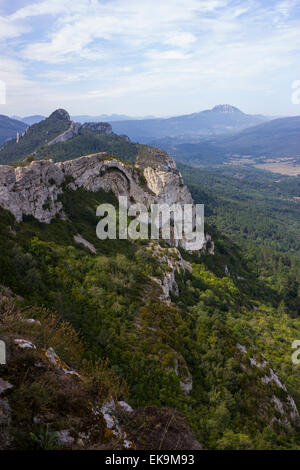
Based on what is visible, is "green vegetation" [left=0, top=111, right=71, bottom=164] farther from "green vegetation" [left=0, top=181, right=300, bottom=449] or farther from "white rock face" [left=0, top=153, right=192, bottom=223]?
"green vegetation" [left=0, top=181, right=300, bottom=449]

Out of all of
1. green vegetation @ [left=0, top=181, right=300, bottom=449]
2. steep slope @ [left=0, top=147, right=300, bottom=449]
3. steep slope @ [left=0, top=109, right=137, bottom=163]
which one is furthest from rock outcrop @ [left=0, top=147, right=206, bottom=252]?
steep slope @ [left=0, top=109, right=137, bottom=163]

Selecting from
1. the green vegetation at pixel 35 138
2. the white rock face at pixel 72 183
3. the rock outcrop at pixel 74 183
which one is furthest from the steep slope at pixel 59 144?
the white rock face at pixel 72 183

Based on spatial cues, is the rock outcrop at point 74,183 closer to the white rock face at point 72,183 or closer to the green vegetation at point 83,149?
the white rock face at point 72,183

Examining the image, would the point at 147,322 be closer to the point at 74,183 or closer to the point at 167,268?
the point at 167,268

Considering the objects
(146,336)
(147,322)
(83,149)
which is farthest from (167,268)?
(83,149)

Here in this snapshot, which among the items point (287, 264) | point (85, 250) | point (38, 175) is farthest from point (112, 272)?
point (287, 264)

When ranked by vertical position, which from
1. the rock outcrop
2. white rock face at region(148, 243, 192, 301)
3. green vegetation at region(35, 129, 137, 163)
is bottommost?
white rock face at region(148, 243, 192, 301)

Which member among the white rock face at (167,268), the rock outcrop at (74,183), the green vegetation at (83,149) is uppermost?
the green vegetation at (83,149)

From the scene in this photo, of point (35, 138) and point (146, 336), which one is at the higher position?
point (35, 138)

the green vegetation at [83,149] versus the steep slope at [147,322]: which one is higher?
the green vegetation at [83,149]

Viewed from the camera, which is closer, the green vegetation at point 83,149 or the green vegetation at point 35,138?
the green vegetation at point 83,149

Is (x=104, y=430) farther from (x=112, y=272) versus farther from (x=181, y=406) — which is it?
(x=112, y=272)

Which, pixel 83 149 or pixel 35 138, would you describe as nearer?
pixel 83 149

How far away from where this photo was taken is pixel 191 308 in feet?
107
